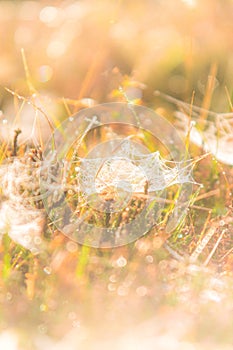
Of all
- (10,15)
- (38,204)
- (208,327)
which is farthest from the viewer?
(10,15)

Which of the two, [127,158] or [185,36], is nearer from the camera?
[127,158]

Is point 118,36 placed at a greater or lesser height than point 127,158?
greater

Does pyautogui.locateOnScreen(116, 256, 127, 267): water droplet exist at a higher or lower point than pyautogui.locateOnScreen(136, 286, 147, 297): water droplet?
higher

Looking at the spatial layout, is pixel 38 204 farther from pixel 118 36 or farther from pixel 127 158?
pixel 118 36

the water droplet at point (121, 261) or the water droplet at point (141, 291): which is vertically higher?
the water droplet at point (121, 261)

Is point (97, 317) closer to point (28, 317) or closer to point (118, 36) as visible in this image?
point (28, 317)

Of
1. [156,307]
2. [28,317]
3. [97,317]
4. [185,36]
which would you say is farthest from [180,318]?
[185,36]

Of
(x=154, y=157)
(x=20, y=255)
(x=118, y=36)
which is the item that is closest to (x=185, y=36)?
(x=118, y=36)

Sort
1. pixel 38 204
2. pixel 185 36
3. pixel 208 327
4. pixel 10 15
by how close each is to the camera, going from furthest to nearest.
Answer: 1. pixel 10 15
2. pixel 185 36
3. pixel 38 204
4. pixel 208 327

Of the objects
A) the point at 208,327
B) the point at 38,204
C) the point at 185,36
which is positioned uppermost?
the point at 185,36
